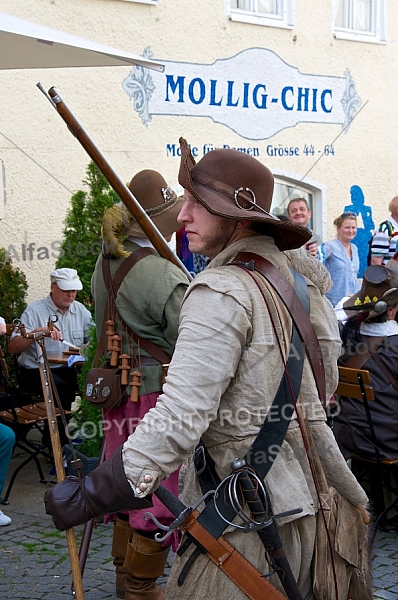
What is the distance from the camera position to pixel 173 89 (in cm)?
988

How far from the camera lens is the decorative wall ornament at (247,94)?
9727 mm

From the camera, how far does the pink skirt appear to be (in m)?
3.83

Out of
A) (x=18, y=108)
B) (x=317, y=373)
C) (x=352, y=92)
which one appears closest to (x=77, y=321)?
(x=18, y=108)

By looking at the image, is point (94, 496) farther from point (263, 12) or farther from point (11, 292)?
point (263, 12)

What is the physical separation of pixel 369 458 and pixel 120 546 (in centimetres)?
178

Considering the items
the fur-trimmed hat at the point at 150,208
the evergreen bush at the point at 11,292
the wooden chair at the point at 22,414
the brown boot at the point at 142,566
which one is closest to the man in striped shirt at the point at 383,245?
the evergreen bush at the point at 11,292

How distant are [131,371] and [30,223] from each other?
5196 millimetres

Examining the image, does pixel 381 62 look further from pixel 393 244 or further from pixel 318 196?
pixel 393 244

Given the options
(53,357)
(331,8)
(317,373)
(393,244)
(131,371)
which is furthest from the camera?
(331,8)

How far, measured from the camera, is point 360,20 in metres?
12.0

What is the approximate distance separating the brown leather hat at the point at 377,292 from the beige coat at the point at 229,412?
273cm

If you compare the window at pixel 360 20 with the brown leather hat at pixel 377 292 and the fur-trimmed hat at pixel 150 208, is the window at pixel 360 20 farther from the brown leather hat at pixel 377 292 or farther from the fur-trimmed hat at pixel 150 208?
the fur-trimmed hat at pixel 150 208

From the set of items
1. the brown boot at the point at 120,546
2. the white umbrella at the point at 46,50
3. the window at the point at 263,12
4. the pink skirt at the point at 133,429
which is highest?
the window at the point at 263,12

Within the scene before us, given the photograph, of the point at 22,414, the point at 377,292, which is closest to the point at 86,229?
the point at 22,414
